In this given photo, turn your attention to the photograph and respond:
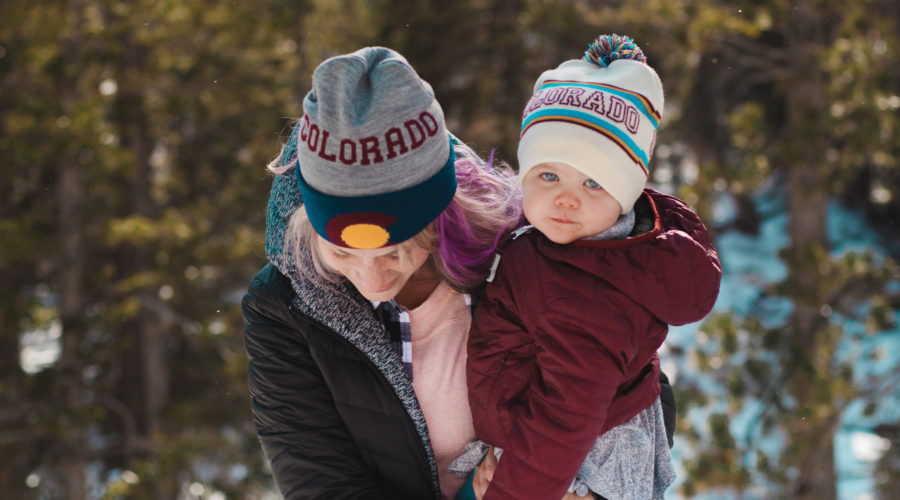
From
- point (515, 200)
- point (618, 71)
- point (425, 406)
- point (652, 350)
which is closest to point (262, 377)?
point (425, 406)

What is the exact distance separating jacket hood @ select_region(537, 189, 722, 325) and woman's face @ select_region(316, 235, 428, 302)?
27 cm

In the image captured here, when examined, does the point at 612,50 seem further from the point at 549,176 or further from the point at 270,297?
the point at 270,297

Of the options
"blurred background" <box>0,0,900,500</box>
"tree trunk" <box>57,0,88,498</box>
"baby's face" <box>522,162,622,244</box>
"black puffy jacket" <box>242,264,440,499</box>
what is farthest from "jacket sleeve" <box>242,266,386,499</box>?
"tree trunk" <box>57,0,88,498</box>

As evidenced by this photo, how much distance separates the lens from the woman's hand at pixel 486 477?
1.74 m

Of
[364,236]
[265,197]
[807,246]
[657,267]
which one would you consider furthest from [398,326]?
[265,197]

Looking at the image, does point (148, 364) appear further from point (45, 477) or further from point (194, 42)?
point (194, 42)

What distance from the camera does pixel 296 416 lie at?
5.77ft

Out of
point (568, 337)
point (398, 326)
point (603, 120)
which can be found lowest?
point (398, 326)

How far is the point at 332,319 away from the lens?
A: 172 centimetres

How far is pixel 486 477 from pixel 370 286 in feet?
1.47

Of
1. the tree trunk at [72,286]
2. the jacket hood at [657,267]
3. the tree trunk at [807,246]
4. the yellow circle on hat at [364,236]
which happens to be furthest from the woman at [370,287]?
the tree trunk at [72,286]

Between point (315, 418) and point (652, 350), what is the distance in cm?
68

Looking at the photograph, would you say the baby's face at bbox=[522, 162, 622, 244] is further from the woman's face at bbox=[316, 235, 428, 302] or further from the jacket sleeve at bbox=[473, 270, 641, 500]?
the woman's face at bbox=[316, 235, 428, 302]

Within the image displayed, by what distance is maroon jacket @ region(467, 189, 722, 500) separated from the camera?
5.34ft
